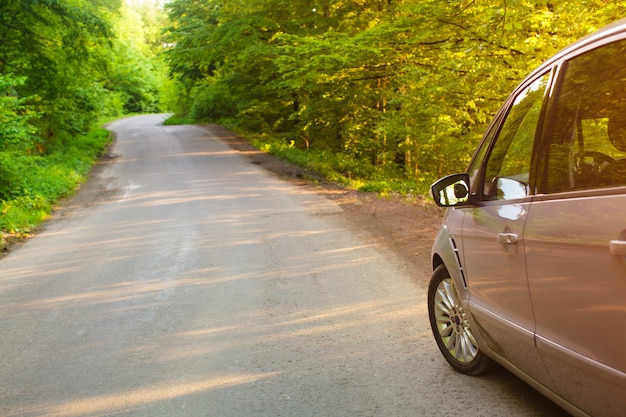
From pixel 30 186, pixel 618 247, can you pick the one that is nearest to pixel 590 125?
pixel 618 247

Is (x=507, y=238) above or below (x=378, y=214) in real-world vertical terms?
above

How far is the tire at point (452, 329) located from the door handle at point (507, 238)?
85 cm

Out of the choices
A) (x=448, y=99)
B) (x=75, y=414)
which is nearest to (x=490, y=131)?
(x=75, y=414)

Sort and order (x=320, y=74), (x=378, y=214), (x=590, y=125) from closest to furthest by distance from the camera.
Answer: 1. (x=590, y=125)
2. (x=378, y=214)
3. (x=320, y=74)

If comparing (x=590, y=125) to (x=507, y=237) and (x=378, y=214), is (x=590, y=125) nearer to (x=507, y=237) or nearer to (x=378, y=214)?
(x=507, y=237)

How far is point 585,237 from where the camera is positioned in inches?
98.3

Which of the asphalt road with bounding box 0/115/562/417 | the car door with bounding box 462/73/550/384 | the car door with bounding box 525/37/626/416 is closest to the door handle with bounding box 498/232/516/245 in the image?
the car door with bounding box 462/73/550/384

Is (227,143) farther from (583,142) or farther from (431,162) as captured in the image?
(583,142)

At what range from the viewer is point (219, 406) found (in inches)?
155

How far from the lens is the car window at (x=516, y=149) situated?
3.25m

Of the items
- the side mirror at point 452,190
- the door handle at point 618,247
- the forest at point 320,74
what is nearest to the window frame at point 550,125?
the door handle at point 618,247

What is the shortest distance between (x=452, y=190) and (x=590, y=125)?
1.20 m

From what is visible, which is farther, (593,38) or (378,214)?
(378,214)

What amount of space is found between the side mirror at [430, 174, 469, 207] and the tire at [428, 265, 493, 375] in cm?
57
